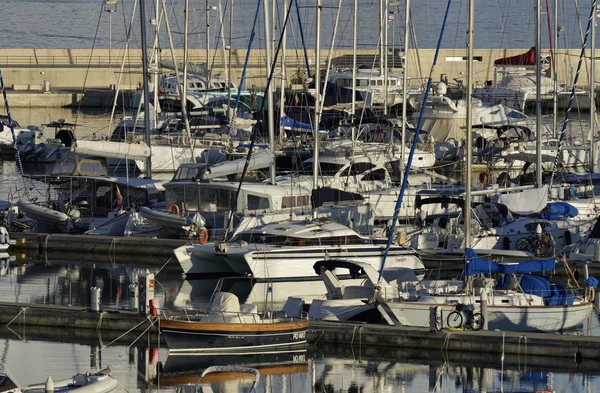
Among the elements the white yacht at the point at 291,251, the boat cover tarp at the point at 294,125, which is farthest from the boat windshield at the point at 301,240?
the boat cover tarp at the point at 294,125

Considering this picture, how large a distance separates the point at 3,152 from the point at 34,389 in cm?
3645

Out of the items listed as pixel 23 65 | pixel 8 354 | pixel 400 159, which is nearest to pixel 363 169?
pixel 400 159

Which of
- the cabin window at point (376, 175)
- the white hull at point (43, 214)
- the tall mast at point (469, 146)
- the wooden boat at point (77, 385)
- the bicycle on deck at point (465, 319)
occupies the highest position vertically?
the tall mast at point (469, 146)

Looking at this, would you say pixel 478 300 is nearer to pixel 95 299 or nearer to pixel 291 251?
pixel 291 251

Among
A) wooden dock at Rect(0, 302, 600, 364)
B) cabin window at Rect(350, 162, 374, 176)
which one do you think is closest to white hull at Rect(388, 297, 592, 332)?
wooden dock at Rect(0, 302, 600, 364)

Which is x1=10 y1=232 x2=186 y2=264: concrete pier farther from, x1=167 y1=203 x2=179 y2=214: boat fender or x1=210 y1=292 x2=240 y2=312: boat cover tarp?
x1=210 y1=292 x2=240 y2=312: boat cover tarp

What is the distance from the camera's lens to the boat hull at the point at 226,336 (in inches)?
922

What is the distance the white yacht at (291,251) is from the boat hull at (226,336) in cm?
593

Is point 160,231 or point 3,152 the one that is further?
point 3,152

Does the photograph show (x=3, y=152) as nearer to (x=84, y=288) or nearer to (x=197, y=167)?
(x=197, y=167)

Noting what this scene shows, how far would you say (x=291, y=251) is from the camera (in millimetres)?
30422

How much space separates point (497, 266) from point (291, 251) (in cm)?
573

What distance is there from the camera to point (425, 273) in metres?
31.8

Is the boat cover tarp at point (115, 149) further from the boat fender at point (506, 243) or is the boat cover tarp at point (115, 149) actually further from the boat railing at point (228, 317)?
the boat railing at point (228, 317)
